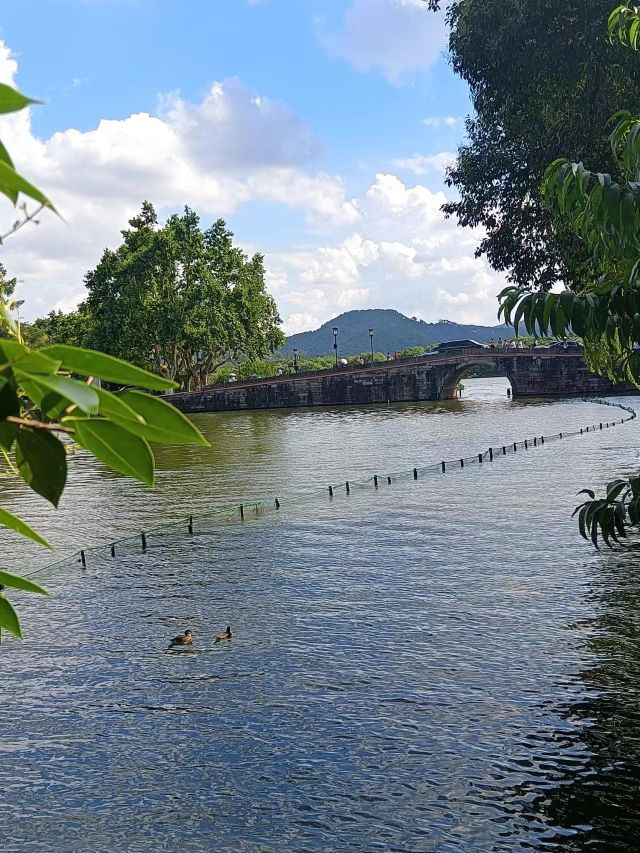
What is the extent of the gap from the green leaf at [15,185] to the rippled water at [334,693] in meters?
8.71

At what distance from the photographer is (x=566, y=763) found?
33.3 ft

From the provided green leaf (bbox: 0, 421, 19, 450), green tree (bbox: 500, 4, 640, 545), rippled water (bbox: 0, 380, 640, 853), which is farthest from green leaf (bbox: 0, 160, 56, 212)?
rippled water (bbox: 0, 380, 640, 853)

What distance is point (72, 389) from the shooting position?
0.81 meters

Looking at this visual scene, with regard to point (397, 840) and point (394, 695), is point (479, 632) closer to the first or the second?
point (394, 695)

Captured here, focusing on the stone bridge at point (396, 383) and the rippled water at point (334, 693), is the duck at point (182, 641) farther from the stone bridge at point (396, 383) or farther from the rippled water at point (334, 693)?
the stone bridge at point (396, 383)

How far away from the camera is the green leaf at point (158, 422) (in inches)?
35.8

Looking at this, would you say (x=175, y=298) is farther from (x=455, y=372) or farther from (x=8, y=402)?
(x=8, y=402)

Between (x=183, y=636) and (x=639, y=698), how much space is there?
6586mm

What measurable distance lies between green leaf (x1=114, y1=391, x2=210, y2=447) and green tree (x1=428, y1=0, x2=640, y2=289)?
25.6 m

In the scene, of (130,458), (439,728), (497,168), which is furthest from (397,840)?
(497,168)

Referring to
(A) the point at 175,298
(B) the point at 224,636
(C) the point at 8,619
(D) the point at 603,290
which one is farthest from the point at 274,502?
(A) the point at 175,298

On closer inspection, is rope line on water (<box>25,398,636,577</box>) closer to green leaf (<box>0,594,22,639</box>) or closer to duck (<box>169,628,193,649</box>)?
duck (<box>169,628,193,649</box>)

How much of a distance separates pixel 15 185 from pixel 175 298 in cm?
7750

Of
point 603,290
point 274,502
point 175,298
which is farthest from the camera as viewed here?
point 175,298
